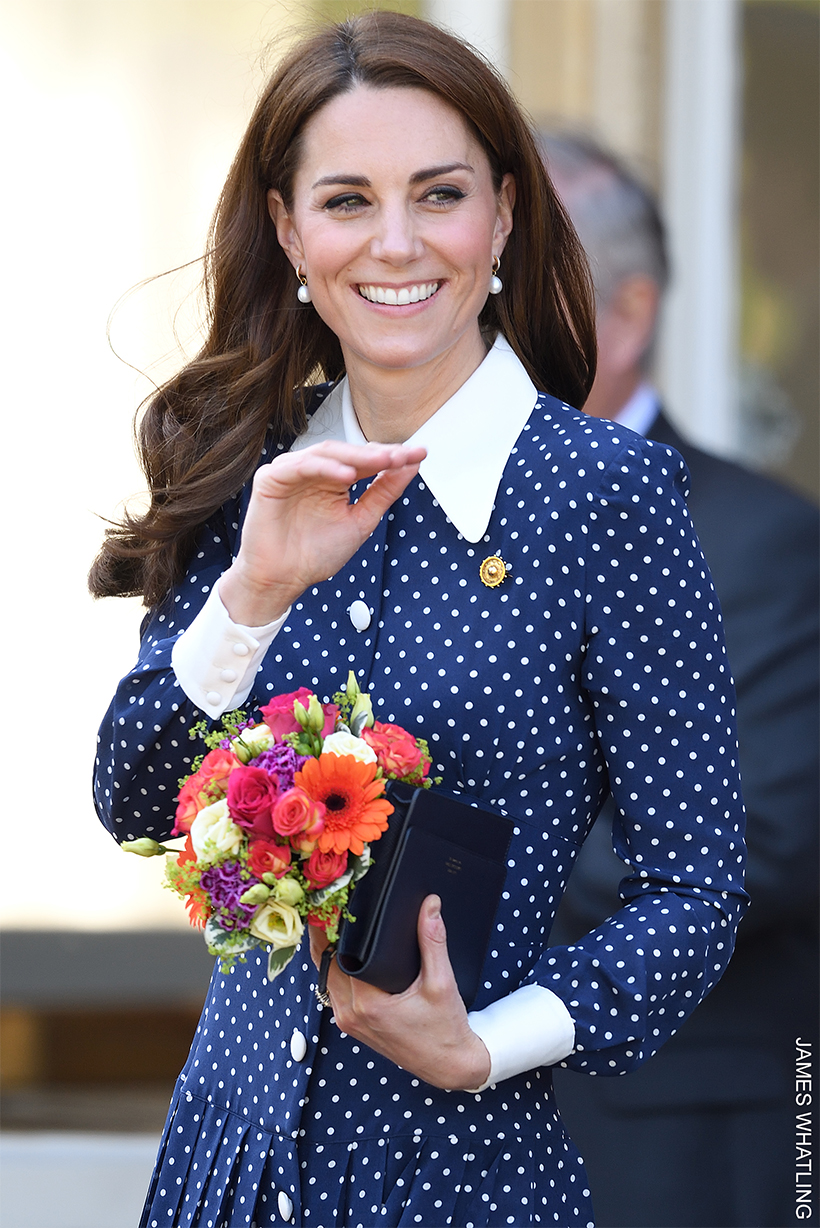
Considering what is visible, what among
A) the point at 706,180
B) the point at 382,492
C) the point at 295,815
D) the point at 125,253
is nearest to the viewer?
the point at 295,815

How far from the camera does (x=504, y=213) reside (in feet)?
5.97

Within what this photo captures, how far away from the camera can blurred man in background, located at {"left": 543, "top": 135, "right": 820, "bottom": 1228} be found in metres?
2.73

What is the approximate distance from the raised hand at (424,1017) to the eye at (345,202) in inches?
30.6

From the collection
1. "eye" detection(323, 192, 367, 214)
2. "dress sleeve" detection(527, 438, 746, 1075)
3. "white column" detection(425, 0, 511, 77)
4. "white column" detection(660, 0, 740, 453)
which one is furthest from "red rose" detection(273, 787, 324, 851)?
"white column" detection(425, 0, 511, 77)

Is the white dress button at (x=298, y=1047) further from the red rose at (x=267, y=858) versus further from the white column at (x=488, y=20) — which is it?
the white column at (x=488, y=20)

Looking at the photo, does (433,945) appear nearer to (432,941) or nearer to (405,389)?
(432,941)

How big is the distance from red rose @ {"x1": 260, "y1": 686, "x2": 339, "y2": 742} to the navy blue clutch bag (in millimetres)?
91

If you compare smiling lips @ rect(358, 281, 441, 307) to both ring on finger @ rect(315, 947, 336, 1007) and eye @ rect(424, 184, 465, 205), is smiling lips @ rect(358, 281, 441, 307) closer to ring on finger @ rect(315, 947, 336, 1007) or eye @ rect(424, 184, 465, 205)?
eye @ rect(424, 184, 465, 205)

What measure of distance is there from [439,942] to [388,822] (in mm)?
130

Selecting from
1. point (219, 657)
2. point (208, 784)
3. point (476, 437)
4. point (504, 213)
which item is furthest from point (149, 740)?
point (504, 213)

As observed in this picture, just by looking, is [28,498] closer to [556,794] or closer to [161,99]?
[161,99]

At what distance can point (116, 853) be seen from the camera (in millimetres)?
4867

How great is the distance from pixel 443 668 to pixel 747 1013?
146cm

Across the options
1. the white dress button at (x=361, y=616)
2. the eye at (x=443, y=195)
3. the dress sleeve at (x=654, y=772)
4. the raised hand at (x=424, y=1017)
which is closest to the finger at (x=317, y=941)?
the raised hand at (x=424, y=1017)
